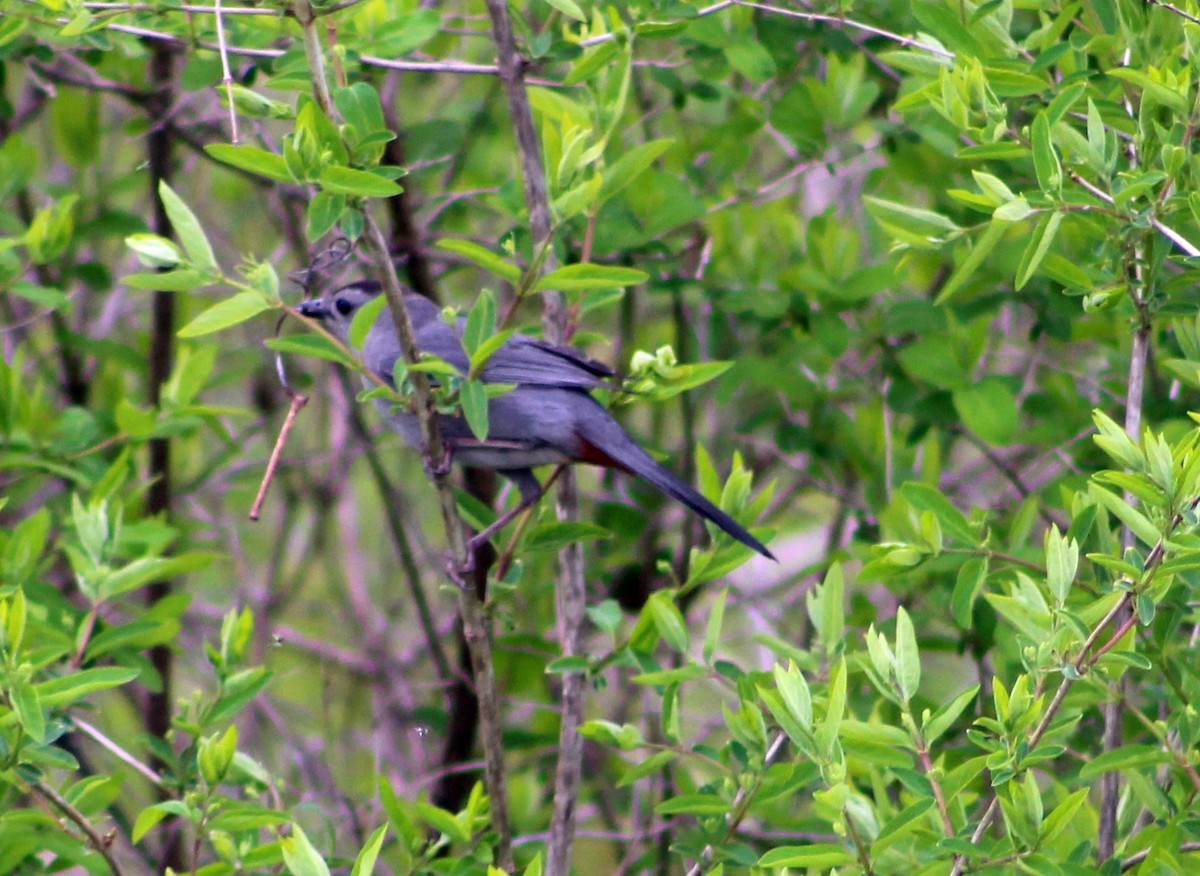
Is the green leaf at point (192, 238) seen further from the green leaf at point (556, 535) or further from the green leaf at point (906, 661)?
the green leaf at point (906, 661)

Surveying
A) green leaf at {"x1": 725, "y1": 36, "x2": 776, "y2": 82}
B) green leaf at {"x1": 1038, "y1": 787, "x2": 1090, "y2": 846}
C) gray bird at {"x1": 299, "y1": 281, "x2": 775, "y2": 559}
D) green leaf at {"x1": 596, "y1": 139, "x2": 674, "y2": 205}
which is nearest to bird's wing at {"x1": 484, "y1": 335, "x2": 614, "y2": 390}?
gray bird at {"x1": 299, "y1": 281, "x2": 775, "y2": 559}

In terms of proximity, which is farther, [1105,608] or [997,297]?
[997,297]

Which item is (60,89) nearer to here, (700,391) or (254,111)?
(700,391)

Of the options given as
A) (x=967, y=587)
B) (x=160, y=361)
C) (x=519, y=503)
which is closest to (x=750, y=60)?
(x=519, y=503)

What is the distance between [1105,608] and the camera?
105 inches

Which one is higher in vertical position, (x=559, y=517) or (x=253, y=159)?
(x=253, y=159)

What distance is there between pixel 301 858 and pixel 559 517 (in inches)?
57.8

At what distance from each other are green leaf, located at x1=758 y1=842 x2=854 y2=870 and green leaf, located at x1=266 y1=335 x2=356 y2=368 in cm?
119

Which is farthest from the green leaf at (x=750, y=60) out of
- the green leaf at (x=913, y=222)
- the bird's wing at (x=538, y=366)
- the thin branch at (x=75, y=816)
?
the thin branch at (x=75, y=816)

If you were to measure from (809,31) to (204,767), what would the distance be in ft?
10.4

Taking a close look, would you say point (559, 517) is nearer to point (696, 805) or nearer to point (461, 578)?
point (461, 578)

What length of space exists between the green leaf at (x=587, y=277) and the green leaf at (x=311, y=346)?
397 mm

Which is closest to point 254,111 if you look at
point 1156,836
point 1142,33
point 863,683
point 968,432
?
point 1142,33

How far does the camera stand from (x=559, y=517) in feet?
12.9
